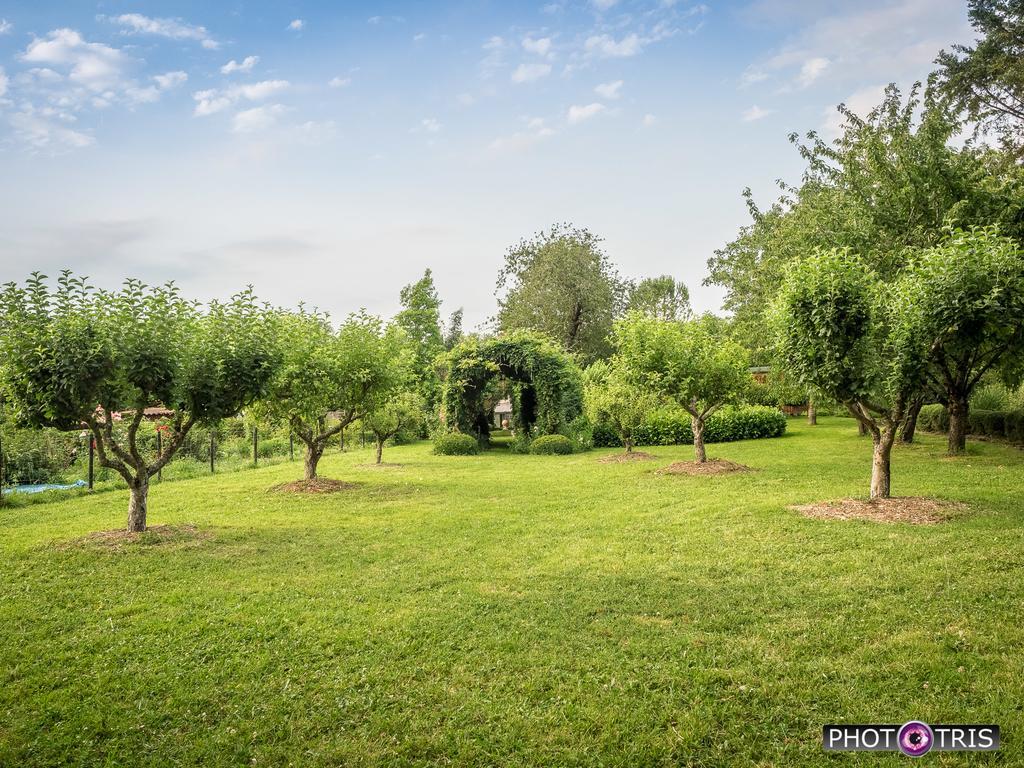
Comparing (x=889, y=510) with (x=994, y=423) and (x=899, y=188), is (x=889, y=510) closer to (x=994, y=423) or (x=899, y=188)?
(x=899, y=188)

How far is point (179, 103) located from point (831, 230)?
16.4 meters

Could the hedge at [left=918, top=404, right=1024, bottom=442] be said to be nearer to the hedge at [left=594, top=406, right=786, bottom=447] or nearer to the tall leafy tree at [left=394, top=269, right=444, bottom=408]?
the hedge at [left=594, top=406, right=786, bottom=447]

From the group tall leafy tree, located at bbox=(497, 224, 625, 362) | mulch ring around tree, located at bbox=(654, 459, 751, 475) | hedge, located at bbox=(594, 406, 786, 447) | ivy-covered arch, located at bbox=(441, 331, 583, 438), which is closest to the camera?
mulch ring around tree, located at bbox=(654, 459, 751, 475)

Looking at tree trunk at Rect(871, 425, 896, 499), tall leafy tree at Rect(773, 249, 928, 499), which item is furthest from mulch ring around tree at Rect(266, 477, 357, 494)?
tree trunk at Rect(871, 425, 896, 499)

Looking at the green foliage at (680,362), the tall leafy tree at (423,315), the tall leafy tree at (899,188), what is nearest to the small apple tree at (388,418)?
the green foliage at (680,362)

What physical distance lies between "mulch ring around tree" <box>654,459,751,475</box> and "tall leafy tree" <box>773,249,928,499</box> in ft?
16.6

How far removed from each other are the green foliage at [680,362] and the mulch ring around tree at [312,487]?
826 cm

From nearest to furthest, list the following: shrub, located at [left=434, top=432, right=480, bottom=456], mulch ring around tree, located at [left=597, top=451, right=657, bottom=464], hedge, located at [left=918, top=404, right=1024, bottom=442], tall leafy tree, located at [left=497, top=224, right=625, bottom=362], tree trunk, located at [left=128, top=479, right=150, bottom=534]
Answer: tree trunk, located at [left=128, top=479, right=150, bottom=534], hedge, located at [left=918, top=404, right=1024, bottom=442], mulch ring around tree, located at [left=597, top=451, right=657, bottom=464], shrub, located at [left=434, top=432, right=480, bottom=456], tall leafy tree, located at [left=497, top=224, right=625, bottom=362]

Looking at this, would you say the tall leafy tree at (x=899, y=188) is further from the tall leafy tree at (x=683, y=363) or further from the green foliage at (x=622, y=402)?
the green foliage at (x=622, y=402)

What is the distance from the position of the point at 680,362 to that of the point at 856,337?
6.41 metres

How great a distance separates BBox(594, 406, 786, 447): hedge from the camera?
2441 cm

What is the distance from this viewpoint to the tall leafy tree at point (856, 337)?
8.80 m

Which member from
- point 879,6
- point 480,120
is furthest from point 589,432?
point 879,6

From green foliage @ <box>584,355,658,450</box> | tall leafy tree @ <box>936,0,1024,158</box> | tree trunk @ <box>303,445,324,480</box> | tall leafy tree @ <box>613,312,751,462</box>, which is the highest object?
tall leafy tree @ <box>936,0,1024,158</box>
